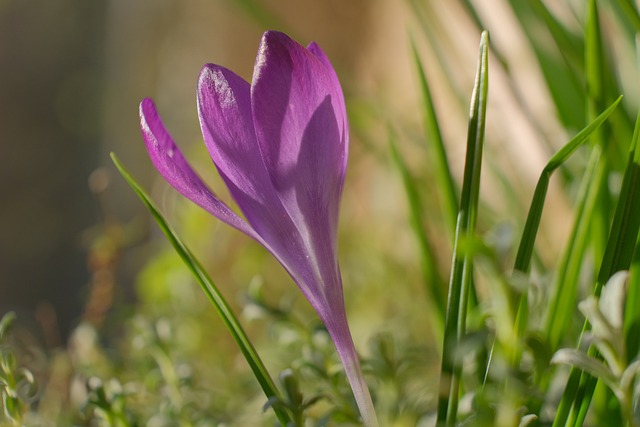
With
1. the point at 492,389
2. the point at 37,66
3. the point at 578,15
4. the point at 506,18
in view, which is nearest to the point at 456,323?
the point at 492,389

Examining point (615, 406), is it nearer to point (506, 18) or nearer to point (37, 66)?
point (506, 18)

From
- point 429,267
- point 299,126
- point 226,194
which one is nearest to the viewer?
point 299,126

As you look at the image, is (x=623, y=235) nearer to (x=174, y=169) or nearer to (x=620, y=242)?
(x=620, y=242)

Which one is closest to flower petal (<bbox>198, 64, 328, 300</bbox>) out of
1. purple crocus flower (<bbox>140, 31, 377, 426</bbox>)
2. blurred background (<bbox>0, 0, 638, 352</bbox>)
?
purple crocus flower (<bbox>140, 31, 377, 426</bbox>)

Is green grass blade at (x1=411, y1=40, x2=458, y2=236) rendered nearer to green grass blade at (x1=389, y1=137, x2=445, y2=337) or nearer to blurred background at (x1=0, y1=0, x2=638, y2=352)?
green grass blade at (x1=389, y1=137, x2=445, y2=337)

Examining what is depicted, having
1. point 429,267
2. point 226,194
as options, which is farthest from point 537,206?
point 226,194

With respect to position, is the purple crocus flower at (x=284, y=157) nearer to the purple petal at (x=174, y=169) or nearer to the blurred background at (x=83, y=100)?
the purple petal at (x=174, y=169)
